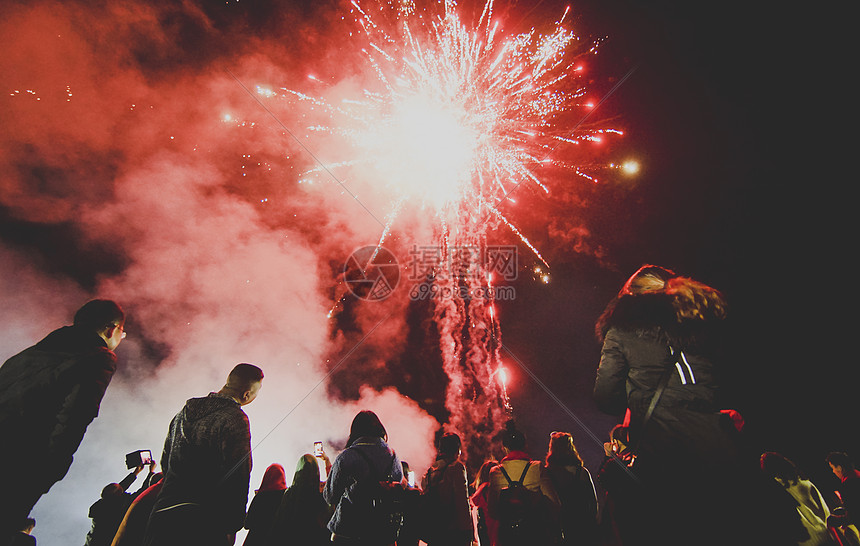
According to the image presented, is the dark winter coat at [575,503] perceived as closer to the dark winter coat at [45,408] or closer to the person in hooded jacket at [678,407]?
the person in hooded jacket at [678,407]

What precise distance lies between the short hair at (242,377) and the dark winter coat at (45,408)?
855mm

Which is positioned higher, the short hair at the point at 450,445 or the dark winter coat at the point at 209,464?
the short hair at the point at 450,445

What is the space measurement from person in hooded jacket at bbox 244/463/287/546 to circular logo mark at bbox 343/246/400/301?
7.76 meters

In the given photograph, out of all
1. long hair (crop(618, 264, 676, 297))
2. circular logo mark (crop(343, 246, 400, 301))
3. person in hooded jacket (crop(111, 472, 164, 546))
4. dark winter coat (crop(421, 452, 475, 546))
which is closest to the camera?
long hair (crop(618, 264, 676, 297))

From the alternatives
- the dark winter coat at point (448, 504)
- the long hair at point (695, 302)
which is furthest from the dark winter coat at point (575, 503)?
the long hair at point (695, 302)

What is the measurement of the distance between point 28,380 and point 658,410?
157 inches

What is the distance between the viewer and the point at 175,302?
7.38 meters


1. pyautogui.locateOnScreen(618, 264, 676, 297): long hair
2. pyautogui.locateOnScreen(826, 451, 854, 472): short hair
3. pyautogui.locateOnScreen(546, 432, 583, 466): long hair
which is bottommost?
pyautogui.locateOnScreen(546, 432, 583, 466): long hair

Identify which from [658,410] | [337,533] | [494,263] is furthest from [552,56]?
[337,533]

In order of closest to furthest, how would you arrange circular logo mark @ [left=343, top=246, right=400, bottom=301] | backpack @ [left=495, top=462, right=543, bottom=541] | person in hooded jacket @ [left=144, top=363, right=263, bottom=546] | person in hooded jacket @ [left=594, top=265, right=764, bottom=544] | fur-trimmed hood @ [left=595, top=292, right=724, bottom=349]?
1. person in hooded jacket @ [left=594, top=265, right=764, bottom=544]
2. fur-trimmed hood @ [left=595, top=292, right=724, bottom=349]
3. person in hooded jacket @ [left=144, top=363, right=263, bottom=546]
4. backpack @ [left=495, top=462, right=543, bottom=541]
5. circular logo mark @ [left=343, top=246, right=400, bottom=301]

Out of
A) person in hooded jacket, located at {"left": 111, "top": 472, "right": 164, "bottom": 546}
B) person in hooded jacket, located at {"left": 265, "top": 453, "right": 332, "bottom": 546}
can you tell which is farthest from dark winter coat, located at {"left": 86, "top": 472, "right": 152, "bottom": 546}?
person in hooded jacket, located at {"left": 265, "top": 453, "right": 332, "bottom": 546}

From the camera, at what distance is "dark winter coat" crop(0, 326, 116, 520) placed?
1866 mm

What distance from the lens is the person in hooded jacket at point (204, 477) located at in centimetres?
216

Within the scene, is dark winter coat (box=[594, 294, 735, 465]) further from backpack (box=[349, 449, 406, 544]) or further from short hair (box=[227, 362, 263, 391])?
short hair (box=[227, 362, 263, 391])
